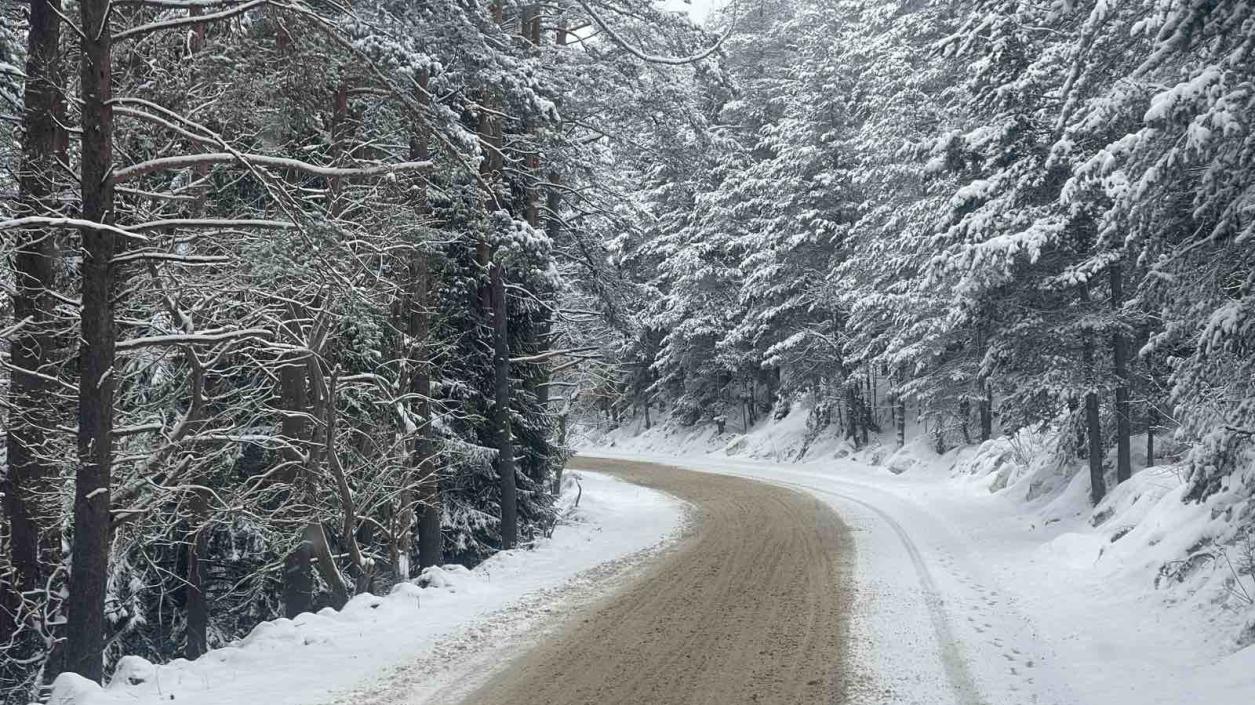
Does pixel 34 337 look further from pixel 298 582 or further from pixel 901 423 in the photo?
pixel 901 423

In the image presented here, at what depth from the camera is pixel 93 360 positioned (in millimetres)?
6719

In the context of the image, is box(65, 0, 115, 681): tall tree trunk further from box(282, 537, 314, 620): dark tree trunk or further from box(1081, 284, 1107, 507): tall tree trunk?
box(1081, 284, 1107, 507): tall tree trunk

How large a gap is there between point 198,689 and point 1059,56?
47.7 feet

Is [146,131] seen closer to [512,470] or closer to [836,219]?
[512,470]

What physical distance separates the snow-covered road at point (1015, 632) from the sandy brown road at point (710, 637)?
41cm

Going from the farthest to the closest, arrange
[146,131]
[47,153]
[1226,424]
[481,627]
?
[146,131] < [481,627] < [1226,424] < [47,153]

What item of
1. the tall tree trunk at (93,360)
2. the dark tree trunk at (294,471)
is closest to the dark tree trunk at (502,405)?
the dark tree trunk at (294,471)

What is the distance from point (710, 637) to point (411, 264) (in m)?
6.89

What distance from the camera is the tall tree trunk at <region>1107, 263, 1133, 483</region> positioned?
14328mm

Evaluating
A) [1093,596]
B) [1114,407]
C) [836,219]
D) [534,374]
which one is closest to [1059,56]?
[1114,407]

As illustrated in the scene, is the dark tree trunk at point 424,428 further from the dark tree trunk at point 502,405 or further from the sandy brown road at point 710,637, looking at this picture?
the sandy brown road at point 710,637

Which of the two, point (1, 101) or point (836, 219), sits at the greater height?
point (836, 219)

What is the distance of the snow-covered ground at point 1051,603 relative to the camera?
6.58m

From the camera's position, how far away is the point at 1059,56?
13742mm
